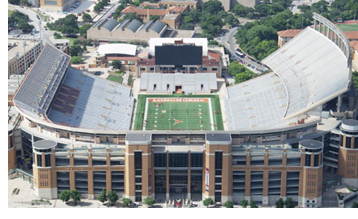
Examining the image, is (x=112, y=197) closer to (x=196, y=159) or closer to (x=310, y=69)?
(x=196, y=159)

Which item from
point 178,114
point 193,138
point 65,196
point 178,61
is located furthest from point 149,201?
point 178,61

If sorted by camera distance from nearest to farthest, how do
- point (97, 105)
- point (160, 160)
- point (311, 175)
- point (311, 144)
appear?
point (311, 175), point (311, 144), point (160, 160), point (97, 105)

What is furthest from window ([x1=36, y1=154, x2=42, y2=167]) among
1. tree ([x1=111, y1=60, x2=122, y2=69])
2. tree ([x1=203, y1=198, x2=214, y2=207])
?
tree ([x1=111, y1=60, x2=122, y2=69])

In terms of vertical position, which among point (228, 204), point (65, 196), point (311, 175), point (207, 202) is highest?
point (311, 175)

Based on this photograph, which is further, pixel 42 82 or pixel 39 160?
pixel 42 82

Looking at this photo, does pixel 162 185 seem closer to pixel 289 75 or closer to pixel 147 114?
pixel 147 114

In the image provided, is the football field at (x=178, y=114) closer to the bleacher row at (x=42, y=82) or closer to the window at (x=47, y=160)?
the bleacher row at (x=42, y=82)
